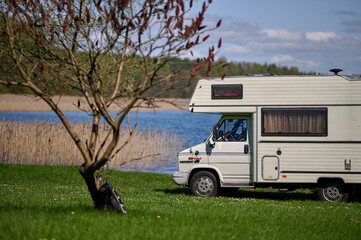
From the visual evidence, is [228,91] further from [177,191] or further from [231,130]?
[177,191]

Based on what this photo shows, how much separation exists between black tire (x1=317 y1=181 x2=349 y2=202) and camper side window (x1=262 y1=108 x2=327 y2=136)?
1.41 m

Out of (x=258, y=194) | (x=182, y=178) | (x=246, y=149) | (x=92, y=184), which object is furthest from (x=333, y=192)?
(x=92, y=184)

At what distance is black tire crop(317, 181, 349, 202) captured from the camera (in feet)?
44.0

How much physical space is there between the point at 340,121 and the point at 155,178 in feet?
28.2

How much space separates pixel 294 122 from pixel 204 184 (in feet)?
9.63

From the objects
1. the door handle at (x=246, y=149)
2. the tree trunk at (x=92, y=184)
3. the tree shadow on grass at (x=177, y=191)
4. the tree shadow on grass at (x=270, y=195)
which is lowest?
the tree shadow on grass at (x=270, y=195)

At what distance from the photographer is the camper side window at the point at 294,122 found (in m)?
13.3

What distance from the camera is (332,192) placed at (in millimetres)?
13445

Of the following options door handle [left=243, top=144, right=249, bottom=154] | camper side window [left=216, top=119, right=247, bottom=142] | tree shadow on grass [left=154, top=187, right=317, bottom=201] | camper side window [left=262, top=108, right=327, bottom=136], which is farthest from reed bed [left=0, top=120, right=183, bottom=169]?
camper side window [left=262, top=108, right=327, bottom=136]

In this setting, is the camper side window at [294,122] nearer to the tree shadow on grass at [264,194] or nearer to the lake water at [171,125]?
the lake water at [171,125]

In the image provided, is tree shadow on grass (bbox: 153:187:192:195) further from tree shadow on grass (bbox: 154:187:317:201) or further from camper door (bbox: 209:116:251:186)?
camper door (bbox: 209:116:251:186)

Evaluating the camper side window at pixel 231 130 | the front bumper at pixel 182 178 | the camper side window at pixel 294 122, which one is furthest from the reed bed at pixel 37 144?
the camper side window at pixel 294 122

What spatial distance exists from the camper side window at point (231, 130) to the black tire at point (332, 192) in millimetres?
2535

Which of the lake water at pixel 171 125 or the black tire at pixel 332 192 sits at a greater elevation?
the lake water at pixel 171 125
